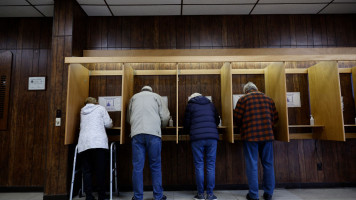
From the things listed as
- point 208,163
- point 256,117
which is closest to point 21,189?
point 208,163

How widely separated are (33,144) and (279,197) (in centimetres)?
386

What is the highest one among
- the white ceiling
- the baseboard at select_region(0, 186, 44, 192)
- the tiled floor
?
the white ceiling

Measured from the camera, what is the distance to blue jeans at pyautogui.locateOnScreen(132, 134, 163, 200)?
2.89m

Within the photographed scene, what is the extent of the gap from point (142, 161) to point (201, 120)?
2.92ft

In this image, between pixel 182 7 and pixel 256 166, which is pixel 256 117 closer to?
pixel 256 166

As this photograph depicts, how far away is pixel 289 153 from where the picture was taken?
382 centimetres

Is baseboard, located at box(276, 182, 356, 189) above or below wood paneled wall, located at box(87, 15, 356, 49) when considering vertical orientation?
below

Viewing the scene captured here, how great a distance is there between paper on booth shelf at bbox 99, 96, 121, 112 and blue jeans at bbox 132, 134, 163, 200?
112 cm

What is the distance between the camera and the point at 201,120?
3053 millimetres

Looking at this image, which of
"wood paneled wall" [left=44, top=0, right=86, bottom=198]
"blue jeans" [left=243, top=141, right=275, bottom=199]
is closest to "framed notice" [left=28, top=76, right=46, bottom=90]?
"wood paneled wall" [left=44, top=0, right=86, bottom=198]

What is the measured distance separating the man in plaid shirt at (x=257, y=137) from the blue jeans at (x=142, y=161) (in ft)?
3.77

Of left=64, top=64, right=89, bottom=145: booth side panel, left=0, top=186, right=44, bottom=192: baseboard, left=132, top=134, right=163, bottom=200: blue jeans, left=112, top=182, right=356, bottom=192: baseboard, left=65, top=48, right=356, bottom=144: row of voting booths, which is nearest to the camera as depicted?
left=132, top=134, right=163, bottom=200: blue jeans

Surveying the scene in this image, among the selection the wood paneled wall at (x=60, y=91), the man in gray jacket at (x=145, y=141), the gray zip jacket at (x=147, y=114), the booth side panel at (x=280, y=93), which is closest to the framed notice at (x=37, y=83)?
the wood paneled wall at (x=60, y=91)

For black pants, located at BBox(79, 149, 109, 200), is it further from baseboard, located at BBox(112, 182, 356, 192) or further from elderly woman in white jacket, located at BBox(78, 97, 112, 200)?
baseboard, located at BBox(112, 182, 356, 192)
